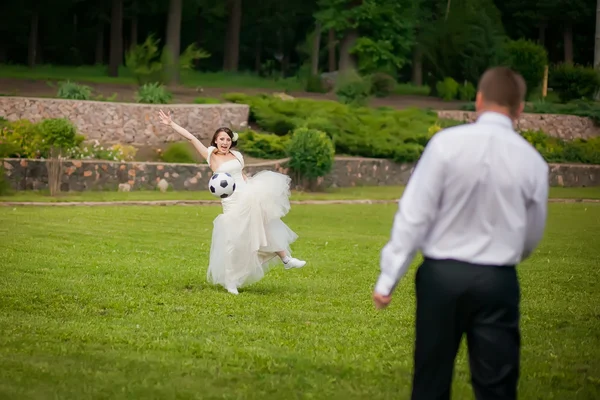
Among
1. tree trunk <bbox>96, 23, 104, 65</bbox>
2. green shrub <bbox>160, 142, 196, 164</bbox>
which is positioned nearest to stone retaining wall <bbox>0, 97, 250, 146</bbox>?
green shrub <bbox>160, 142, 196, 164</bbox>

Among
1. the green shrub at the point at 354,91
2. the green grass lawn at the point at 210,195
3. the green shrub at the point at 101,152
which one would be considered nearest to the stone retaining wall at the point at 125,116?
the green shrub at the point at 101,152

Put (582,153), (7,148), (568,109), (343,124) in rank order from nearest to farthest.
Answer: (7,148)
(343,124)
(582,153)
(568,109)

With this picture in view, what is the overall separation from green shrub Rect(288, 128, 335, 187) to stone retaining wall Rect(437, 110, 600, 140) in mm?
9622

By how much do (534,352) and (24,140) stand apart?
1946 cm

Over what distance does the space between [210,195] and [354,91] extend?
1261 cm

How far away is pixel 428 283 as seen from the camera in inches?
191

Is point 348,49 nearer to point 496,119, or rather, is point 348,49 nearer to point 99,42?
point 99,42

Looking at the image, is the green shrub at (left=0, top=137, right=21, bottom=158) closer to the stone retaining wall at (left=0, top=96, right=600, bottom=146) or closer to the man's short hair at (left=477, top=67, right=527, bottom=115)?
the stone retaining wall at (left=0, top=96, right=600, bottom=146)

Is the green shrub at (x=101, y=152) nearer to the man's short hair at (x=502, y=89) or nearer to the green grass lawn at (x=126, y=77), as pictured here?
the green grass lawn at (x=126, y=77)

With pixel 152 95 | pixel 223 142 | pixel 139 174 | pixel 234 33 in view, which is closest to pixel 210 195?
pixel 139 174

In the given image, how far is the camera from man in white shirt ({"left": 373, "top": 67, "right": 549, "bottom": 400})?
4.79m

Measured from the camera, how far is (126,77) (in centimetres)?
4312

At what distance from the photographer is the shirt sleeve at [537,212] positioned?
4922 millimetres

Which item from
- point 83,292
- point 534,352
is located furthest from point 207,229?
point 534,352
